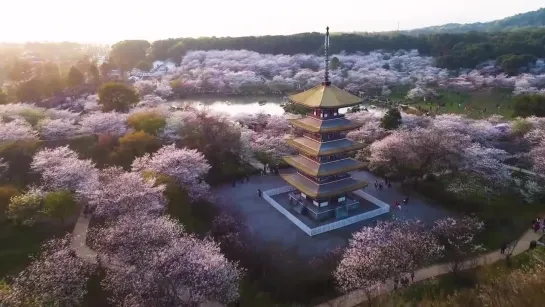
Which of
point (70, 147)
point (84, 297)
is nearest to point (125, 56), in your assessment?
point (70, 147)

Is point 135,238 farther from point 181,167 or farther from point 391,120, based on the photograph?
point 391,120

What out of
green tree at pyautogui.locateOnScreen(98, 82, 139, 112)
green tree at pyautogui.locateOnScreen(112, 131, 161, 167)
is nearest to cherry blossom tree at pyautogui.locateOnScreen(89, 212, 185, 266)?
green tree at pyautogui.locateOnScreen(112, 131, 161, 167)

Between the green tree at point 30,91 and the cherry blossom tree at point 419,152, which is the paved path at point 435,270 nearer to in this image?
the cherry blossom tree at point 419,152

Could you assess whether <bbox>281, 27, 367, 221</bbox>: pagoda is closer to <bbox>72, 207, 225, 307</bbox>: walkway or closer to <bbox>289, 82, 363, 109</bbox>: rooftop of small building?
<bbox>289, 82, 363, 109</bbox>: rooftop of small building

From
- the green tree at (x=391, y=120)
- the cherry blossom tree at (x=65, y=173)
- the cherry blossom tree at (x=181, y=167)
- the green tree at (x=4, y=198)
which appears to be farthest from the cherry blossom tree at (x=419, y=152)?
the green tree at (x=4, y=198)

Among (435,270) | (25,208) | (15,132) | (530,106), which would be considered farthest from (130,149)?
(530,106)

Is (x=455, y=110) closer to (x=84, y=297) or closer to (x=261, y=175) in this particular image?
(x=261, y=175)
